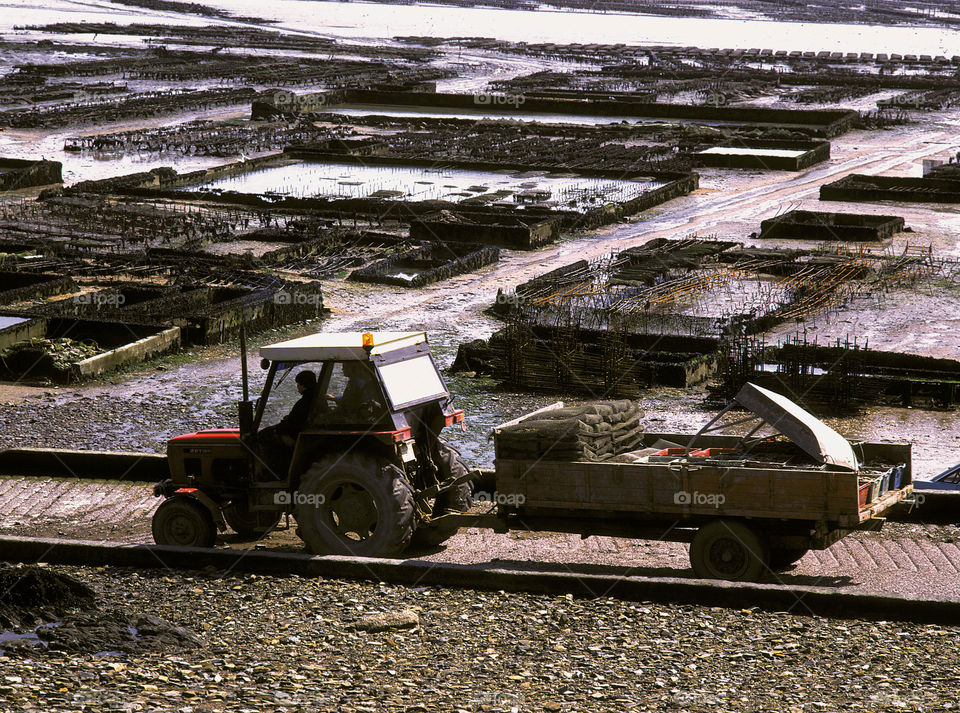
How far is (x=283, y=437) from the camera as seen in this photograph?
11.5m

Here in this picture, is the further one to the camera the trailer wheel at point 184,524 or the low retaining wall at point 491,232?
the low retaining wall at point 491,232

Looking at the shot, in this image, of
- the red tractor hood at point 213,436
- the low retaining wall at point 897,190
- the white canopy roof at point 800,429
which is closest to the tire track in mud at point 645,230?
the low retaining wall at point 897,190

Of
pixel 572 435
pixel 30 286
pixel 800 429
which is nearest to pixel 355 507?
pixel 572 435

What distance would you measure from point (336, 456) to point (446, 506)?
119cm

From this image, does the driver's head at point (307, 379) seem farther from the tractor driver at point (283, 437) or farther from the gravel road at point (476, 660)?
the gravel road at point (476, 660)

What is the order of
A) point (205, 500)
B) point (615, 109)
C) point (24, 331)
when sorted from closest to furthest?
point (205, 500)
point (24, 331)
point (615, 109)

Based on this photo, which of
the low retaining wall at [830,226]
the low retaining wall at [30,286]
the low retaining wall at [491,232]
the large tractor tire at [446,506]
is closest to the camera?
the large tractor tire at [446,506]

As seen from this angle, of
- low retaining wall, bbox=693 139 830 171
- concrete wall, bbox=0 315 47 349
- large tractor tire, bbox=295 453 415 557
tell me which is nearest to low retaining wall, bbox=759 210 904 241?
low retaining wall, bbox=693 139 830 171

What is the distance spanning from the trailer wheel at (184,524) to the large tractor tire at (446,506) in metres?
1.88

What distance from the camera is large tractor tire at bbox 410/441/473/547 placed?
11633mm

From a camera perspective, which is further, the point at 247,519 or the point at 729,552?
the point at 247,519

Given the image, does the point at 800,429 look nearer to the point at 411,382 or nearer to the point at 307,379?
the point at 411,382

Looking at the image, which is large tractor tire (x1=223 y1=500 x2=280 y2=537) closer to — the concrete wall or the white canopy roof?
the white canopy roof

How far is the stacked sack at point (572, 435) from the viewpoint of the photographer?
11070 millimetres
